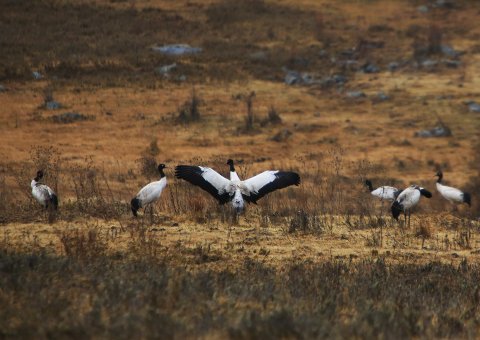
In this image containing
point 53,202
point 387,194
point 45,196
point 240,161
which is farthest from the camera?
point 240,161

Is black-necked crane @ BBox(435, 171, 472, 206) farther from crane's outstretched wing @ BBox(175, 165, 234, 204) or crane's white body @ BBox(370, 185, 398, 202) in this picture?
crane's outstretched wing @ BBox(175, 165, 234, 204)

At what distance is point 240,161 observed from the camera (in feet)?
65.4

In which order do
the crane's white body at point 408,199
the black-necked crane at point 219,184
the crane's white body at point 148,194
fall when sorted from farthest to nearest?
1. the crane's white body at point 408,199
2. the black-necked crane at point 219,184
3. the crane's white body at point 148,194

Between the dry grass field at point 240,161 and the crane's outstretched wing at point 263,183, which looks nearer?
the dry grass field at point 240,161

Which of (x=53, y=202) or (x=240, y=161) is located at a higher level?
(x=240, y=161)

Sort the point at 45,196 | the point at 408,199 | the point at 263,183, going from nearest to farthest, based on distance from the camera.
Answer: the point at 45,196
the point at 263,183
the point at 408,199

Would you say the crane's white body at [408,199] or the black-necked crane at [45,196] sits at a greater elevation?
the black-necked crane at [45,196]

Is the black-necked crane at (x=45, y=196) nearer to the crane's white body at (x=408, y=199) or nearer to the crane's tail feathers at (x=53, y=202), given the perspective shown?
the crane's tail feathers at (x=53, y=202)

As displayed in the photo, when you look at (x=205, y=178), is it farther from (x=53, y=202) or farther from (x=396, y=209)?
(x=396, y=209)

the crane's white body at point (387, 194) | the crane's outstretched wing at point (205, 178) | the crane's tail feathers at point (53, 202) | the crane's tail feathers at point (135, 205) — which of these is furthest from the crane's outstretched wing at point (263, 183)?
the crane's white body at point (387, 194)

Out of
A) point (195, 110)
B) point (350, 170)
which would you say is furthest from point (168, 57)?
point (350, 170)

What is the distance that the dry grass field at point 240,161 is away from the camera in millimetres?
6688

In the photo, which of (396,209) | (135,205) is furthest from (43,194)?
(396,209)

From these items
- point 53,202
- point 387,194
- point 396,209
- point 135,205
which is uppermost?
point 53,202
